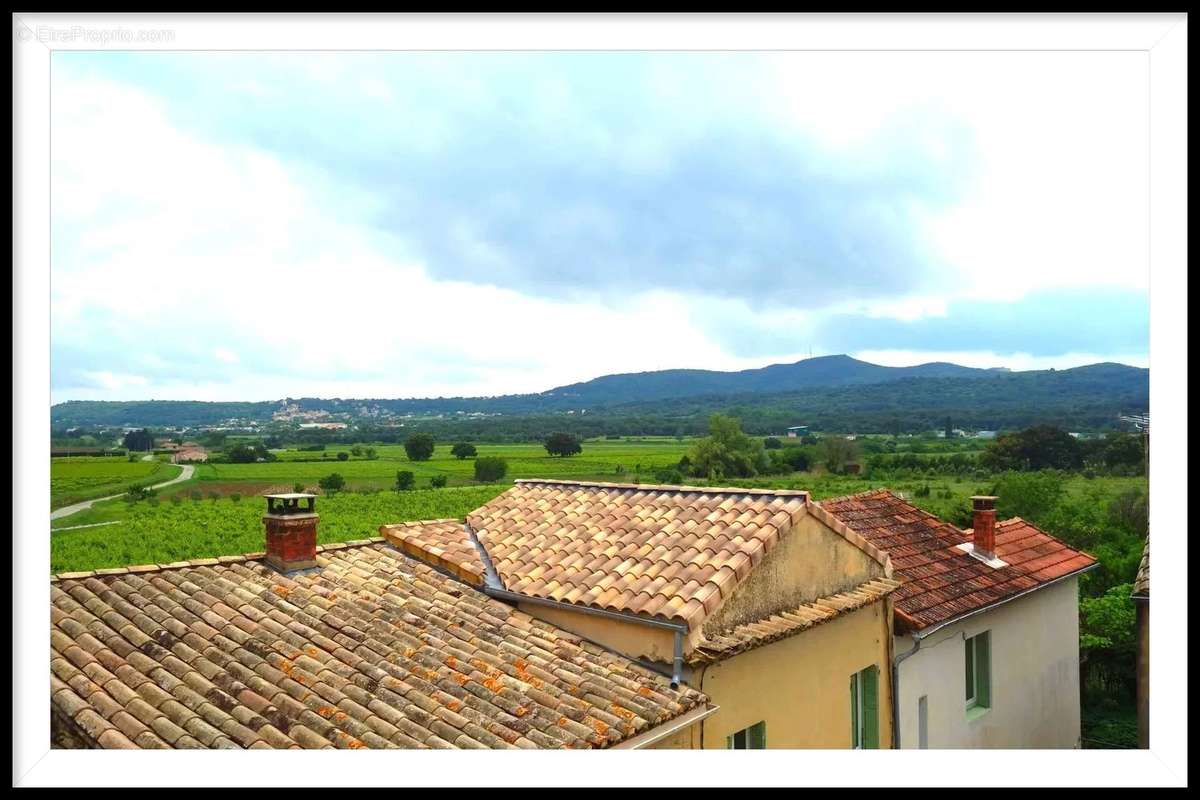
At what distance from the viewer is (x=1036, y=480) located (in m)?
20.8

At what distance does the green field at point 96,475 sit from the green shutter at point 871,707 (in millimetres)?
5896

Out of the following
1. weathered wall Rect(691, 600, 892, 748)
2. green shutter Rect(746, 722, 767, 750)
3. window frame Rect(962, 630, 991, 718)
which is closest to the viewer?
weathered wall Rect(691, 600, 892, 748)

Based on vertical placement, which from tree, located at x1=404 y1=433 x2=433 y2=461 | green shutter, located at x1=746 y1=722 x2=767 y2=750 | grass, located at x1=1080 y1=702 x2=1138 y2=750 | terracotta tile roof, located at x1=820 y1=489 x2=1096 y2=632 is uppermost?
tree, located at x1=404 y1=433 x2=433 y2=461

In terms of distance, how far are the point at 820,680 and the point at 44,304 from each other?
17.5 feet

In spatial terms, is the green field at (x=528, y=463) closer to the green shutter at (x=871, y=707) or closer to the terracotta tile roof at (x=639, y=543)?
the terracotta tile roof at (x=639, y=543)

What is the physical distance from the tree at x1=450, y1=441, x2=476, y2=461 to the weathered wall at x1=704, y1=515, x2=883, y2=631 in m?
11.1

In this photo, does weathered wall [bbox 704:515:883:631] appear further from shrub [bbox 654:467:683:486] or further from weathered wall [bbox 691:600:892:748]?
shrub [bbox 654:467:683:486]

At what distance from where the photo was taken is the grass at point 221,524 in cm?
1531

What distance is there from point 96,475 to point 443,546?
2821 mm

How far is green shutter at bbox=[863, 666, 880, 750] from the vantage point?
6.38 m

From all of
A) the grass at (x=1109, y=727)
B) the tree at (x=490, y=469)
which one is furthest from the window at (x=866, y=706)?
the tree at (x=490, y=469)

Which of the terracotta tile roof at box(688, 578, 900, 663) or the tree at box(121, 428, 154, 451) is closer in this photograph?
the terracotta tile roof at box(688, 578, 900, 663)

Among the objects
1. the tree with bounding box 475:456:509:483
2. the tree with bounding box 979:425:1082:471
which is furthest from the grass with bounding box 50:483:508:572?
the tree with bounding box 979:425:1082:471
